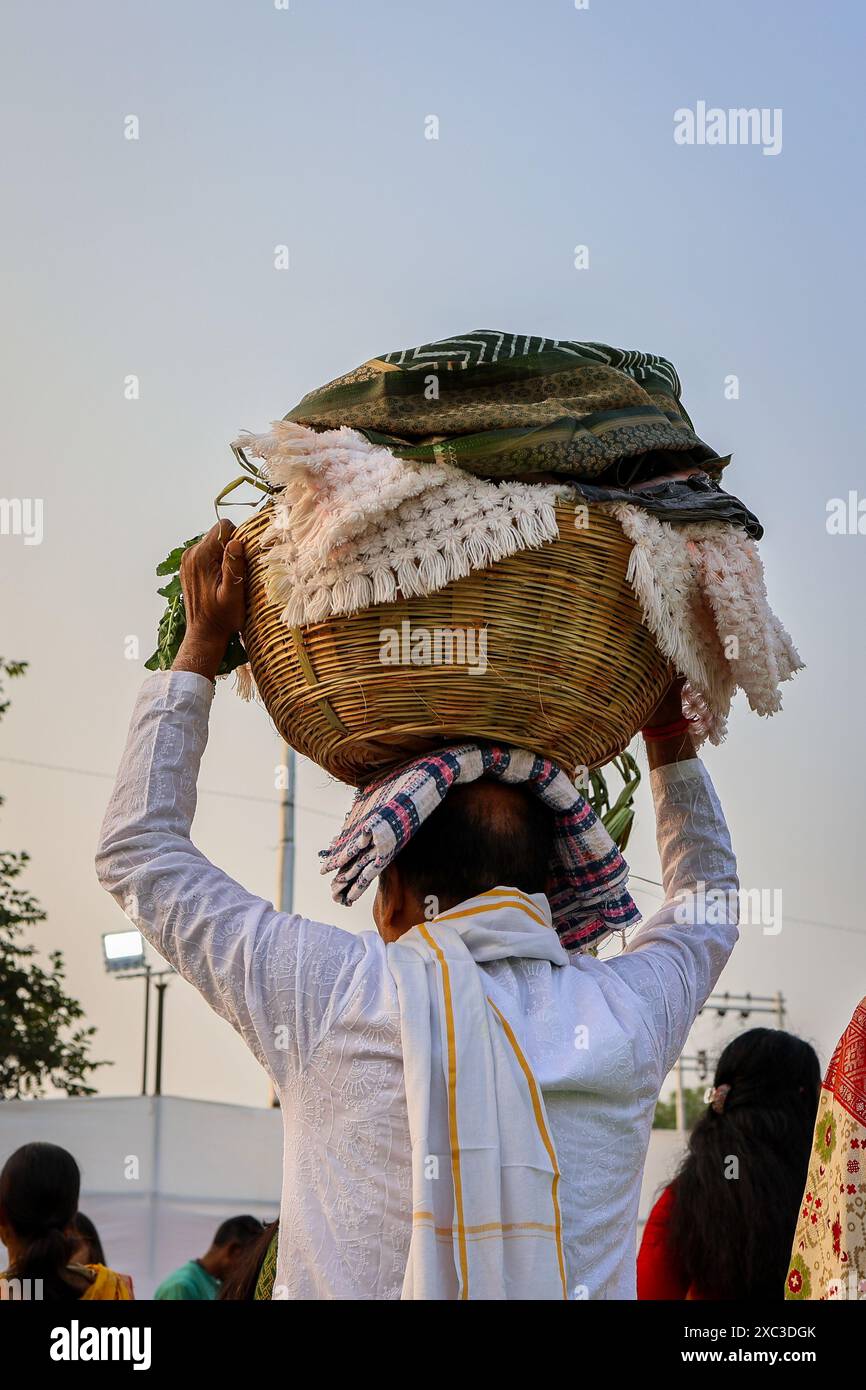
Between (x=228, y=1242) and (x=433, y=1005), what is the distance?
4663mm

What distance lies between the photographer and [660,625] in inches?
104

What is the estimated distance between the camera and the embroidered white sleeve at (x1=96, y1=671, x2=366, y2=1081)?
8.04ft

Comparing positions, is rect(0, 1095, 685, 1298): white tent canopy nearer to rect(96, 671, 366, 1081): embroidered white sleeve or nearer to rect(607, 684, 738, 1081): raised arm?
rect(607, 684, 738, 1081): raised arm

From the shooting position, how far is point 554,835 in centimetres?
279

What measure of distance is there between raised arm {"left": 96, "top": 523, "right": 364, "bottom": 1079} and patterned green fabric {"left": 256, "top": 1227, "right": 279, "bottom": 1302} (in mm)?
523

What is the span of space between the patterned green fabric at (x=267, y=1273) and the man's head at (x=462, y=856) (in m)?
0.67

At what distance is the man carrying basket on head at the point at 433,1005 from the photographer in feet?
7.66

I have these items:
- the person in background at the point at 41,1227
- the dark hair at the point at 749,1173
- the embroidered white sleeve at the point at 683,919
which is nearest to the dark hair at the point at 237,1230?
the person in background at the point at 41,1227

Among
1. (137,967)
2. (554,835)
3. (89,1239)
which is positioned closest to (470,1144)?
(554,835)

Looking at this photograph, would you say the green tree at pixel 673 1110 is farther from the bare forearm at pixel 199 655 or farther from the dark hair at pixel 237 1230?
the bare forearm at pixel 199 655

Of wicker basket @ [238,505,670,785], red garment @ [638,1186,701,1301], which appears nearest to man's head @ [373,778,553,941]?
wicker basket @ [238,505,670,785]

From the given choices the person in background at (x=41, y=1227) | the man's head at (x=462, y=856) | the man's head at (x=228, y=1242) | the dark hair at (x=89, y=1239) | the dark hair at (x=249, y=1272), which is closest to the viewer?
the man's head at (x=462, y=856)

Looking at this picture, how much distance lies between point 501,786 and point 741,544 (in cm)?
62
